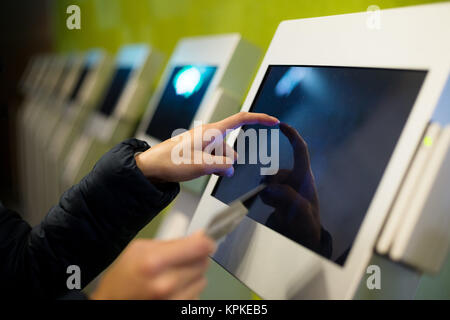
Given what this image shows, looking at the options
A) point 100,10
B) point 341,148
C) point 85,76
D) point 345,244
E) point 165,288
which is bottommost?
point 165,288

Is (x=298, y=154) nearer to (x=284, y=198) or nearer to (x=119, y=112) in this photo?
(x=284, y=198)

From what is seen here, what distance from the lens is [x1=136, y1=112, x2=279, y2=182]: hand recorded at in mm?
684

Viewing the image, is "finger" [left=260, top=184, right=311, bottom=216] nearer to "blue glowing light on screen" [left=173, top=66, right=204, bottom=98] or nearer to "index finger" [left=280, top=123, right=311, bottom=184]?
"index finger" [left=280, top=123, right=311, bottom=184]

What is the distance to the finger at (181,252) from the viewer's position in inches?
17.3

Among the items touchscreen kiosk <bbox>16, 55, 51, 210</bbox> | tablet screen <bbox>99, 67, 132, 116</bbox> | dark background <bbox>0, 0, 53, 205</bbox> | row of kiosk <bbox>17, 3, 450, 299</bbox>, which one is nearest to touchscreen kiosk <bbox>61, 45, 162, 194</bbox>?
tablet screen <bbox>99, 67, 132, 116</bbox>

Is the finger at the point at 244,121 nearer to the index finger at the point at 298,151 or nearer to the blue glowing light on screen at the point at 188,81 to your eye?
the index finger at the point at 298,151

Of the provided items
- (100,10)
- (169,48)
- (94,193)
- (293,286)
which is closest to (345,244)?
(293,286)

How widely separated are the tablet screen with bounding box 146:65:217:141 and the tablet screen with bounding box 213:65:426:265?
1.10 ft

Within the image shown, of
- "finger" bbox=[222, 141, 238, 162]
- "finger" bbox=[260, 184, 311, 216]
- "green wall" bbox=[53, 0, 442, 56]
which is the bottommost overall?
"finger" bbox=[260, 184, 311, 216]

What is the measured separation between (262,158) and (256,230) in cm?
13

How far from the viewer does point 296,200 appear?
58 cm

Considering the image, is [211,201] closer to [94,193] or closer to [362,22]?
[94,193]

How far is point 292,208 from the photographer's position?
1.90ft

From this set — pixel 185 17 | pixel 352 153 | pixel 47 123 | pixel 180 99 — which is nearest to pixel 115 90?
pixel 185 17
